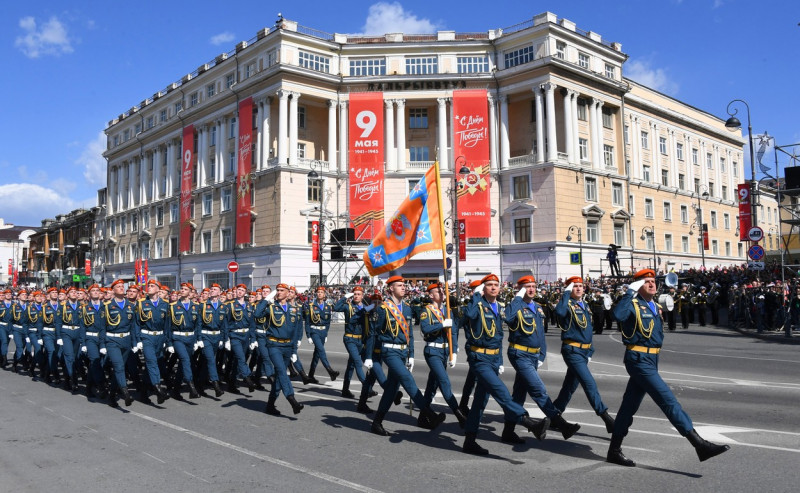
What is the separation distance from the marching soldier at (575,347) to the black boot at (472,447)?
136cm

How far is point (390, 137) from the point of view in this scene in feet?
162

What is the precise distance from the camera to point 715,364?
15070mm

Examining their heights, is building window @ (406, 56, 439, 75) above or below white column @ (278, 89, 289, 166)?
above

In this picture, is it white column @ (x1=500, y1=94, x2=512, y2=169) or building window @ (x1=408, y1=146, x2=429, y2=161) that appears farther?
building window @ (x1=408, y1=146, x2=429, y2=161)

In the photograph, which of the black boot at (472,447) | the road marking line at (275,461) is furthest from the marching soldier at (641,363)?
the road marking line at (275,461)

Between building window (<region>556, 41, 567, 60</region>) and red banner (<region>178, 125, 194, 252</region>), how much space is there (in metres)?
32.5

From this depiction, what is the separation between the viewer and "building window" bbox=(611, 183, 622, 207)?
51.5 meters

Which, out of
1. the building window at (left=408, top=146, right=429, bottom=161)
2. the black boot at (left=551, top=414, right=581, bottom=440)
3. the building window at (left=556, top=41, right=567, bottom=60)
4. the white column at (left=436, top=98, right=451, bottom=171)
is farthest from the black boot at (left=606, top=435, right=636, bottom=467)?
the building window at (left=408, top=146, right=429, bottom=161)

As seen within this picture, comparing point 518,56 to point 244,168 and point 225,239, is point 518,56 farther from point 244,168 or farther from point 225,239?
point 225,239

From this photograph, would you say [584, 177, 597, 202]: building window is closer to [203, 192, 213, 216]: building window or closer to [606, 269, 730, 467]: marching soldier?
[203, 192, 213, 216]: building window

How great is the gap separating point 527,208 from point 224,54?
2995 cm

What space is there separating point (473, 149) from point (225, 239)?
2231 centimetres

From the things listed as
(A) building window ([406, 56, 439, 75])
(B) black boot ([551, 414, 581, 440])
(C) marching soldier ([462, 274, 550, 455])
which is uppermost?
(A) building window ([406, 56, 439, 75])

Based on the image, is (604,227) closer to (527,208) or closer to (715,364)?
(527,208)
